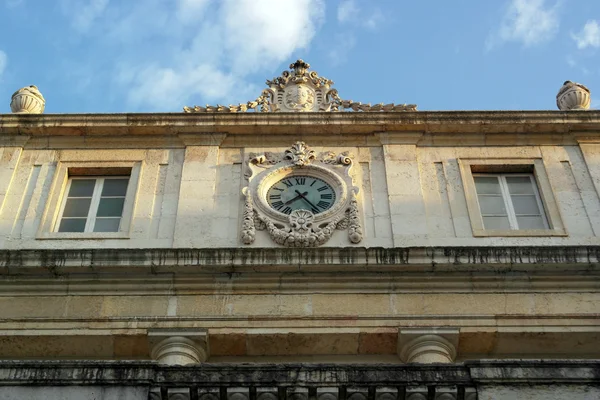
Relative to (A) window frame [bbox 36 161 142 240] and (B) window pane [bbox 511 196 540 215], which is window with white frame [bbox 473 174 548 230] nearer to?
(B) window pane [bbox 511 196 540 215]

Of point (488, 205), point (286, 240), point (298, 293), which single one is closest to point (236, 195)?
point (286, 240)

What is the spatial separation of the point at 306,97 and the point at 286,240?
4.35 m

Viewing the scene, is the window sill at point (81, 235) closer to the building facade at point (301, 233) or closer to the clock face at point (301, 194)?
the building facade at point (301, 233)

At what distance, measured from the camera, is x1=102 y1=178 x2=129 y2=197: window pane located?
58.3 feet

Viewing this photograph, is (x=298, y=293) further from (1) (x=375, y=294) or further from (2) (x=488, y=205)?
(2) (x=488, y=205)

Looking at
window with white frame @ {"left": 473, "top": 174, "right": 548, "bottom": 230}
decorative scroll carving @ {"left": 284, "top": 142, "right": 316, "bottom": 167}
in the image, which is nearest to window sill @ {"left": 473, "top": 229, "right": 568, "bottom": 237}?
window with white frame @ {"left": 473, "top": 174, "right": 548, "bottom": 230}

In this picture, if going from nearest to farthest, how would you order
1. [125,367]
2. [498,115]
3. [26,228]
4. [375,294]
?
[125,367], [375,294], [26,228], [498,115]

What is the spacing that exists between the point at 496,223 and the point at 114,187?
280 inches

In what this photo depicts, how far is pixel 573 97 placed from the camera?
19.5m

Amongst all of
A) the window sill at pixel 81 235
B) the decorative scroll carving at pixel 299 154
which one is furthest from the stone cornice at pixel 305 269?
the decorative scroll carving at pixel 299 154

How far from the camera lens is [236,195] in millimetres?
17266

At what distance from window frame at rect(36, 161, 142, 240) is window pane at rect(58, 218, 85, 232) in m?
0.09

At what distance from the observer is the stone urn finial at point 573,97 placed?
1939 centimetres

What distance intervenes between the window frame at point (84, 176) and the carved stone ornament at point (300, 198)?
2.09 meters
